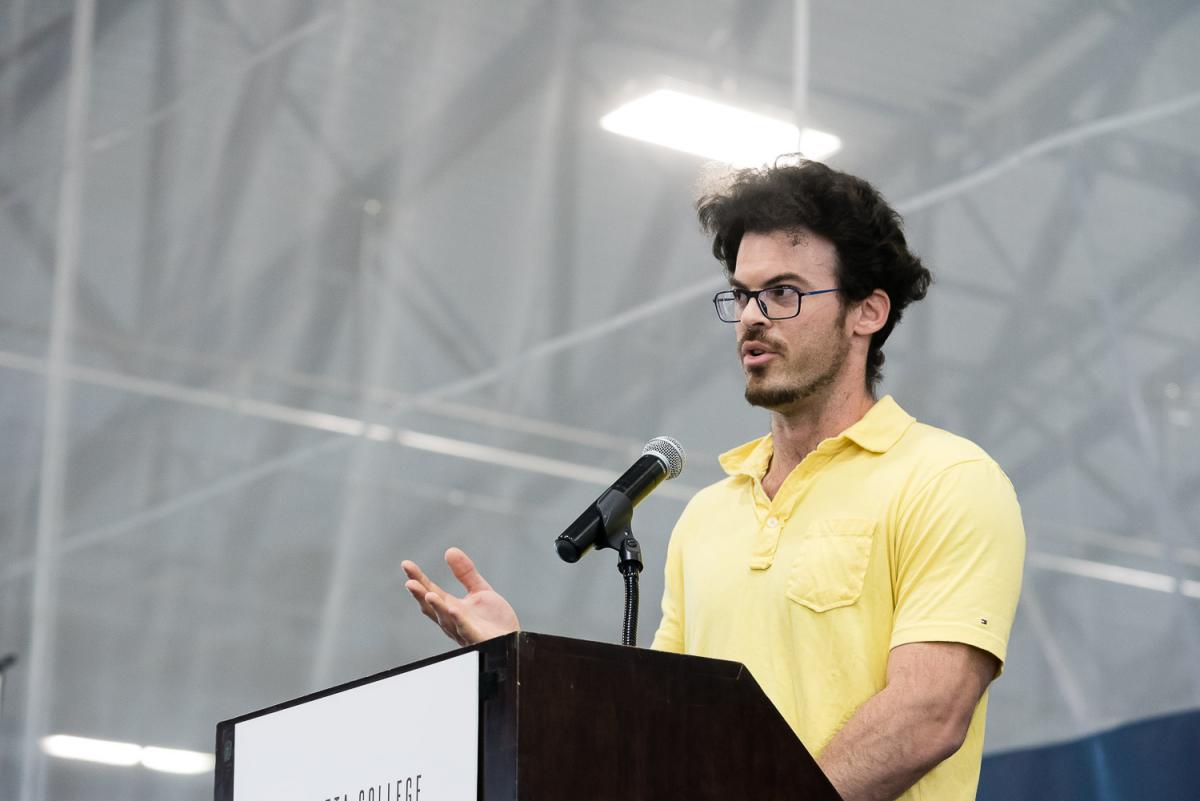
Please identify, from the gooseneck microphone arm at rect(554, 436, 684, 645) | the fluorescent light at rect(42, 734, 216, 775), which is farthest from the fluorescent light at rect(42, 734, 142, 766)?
the gooseneck microphone arm at rect(554, 436, 684, 645)

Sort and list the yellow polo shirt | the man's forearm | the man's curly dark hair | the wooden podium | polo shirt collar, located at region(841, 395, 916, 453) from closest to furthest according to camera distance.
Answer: the wooden podium → the man's forearm → the yellow polo shirt → polo shirt collar, located at region(841, 395, 916, 453) → the man's curly dark hair

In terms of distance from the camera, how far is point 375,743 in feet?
4.97

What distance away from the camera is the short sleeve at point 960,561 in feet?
6.11

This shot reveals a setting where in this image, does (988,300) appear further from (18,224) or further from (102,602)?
(18,224)

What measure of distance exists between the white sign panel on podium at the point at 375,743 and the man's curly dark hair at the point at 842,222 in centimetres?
98

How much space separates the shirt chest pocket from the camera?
1974 mm

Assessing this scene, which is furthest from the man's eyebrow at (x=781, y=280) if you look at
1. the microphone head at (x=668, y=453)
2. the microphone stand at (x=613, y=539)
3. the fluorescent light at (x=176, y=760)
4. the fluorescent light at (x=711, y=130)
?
the fluorescent light at (x=176, y=760)

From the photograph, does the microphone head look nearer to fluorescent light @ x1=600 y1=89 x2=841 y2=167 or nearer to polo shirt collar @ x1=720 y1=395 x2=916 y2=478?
polo shirt collar @ x1=720 y1=395 x2=916 y2=478

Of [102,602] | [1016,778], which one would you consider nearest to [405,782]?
[1016,778]

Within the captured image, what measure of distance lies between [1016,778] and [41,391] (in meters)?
3.09

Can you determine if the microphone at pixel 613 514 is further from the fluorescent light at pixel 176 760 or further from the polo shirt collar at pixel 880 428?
the fluorescent light at pixel 176 760

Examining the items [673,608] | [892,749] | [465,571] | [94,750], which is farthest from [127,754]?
[892,749]

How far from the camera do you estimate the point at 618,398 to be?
4.80 metres

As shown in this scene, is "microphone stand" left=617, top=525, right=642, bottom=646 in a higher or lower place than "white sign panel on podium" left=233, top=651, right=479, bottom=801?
higher
